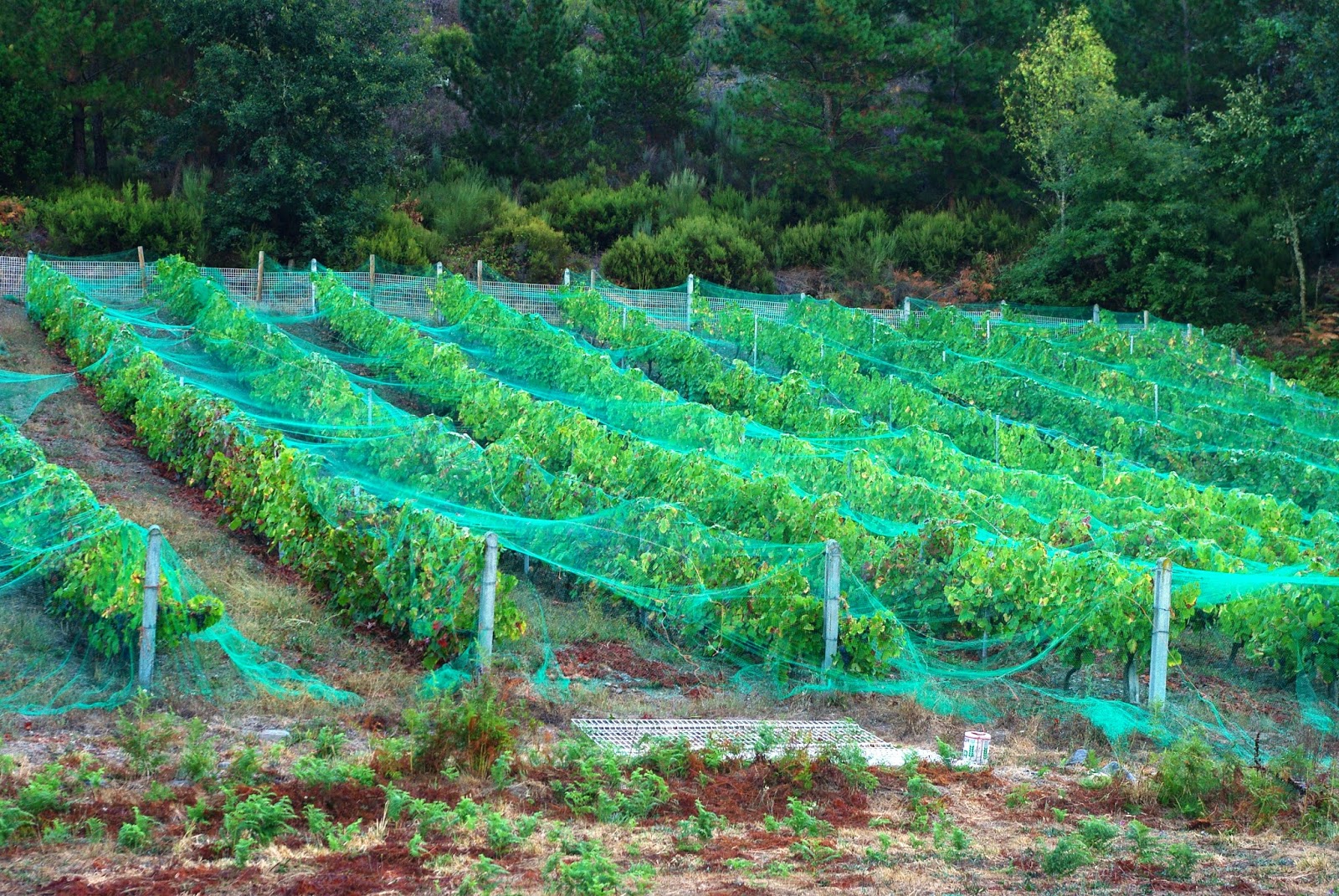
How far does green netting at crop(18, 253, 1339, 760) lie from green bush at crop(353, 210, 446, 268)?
20.9 ft

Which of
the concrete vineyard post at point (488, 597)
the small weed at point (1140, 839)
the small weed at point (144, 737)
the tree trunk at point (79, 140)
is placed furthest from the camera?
the tree trunk at point (79, 140)

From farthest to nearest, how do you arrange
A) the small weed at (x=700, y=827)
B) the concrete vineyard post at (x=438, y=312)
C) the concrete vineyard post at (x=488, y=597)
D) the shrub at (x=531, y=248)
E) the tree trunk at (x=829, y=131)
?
the tree trunk at (x=829, y=131)
the shrub at (x=531, y=248)
the concrete vineyard post at (x=438, y=312)
the concrete vineyard post at (x=488, y=597)
the small weed at (x=700, y=827)

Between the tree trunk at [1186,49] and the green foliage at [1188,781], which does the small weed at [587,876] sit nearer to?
the green foliage at [1188,781]

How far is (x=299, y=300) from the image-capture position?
70.4 ft

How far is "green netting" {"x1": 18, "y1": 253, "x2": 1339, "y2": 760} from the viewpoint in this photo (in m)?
8.69

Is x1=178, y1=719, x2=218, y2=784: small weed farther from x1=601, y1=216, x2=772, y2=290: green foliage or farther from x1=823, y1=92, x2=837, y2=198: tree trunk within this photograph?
x1=823, y1=92, x2=837, y2=198: tree trunk

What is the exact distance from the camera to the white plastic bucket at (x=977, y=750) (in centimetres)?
727

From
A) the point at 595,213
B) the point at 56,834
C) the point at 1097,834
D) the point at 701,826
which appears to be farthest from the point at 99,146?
the point at 1097,834

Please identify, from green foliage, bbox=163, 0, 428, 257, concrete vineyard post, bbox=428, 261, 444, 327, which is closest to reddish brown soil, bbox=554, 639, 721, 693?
concrete vineyard post, bbox=428, 261, 444, 327

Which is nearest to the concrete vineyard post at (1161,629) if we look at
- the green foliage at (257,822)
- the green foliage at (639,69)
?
the green foliage at (257,822)

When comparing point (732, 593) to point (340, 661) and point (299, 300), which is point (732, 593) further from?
point (299, 300)

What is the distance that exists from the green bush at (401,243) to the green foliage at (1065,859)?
1946 cm

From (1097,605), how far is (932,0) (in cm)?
2368

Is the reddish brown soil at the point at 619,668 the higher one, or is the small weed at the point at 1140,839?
the small weed at the point at 1140,839
